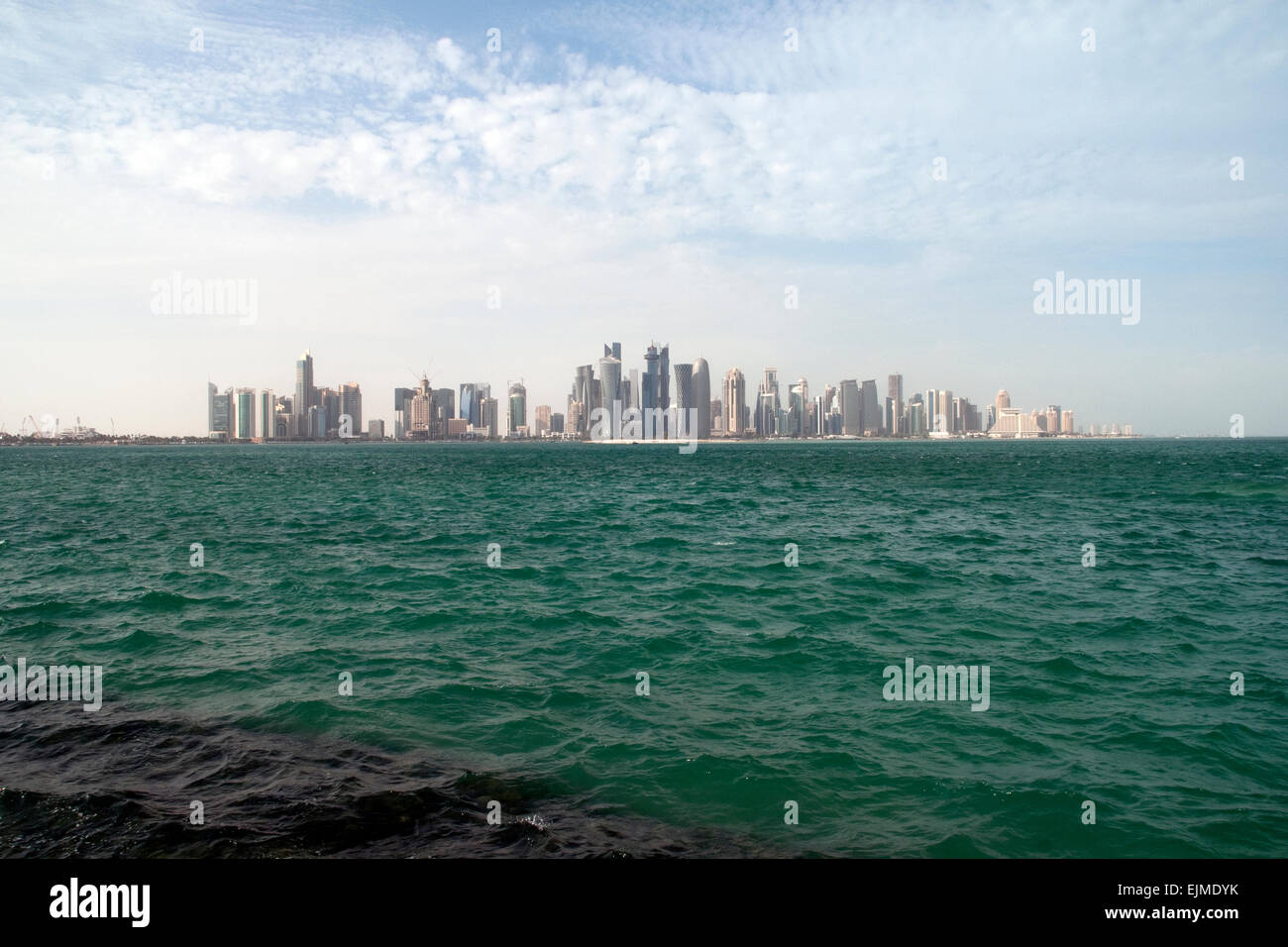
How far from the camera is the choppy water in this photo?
10.0 m

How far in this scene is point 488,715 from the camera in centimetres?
1397

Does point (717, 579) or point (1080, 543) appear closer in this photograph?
point (717, 579)

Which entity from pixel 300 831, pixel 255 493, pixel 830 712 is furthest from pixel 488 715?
pixel 255 493

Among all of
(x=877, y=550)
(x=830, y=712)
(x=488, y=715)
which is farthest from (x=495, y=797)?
(x=877, y=550)

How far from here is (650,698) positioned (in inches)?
593

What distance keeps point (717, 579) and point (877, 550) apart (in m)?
9.53

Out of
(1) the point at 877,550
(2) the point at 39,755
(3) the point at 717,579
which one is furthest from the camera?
(1) the point at 877,550

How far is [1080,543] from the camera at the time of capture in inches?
1326

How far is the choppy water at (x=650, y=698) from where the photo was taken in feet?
32.8

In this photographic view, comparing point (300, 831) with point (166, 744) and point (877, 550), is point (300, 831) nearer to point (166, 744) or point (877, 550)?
point (166, 744)
